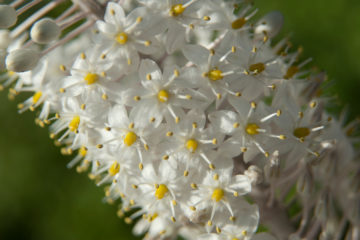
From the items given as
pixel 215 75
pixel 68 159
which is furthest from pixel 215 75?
pixel 68 159

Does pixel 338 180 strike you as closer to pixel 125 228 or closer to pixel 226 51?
pixel 226 51

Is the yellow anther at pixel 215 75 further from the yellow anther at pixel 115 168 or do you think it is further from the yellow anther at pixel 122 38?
the yellow anther at pixel 115 168

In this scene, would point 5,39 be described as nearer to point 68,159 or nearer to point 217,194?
point 217,194

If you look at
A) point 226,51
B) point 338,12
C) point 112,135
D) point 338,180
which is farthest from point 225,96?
point 338,12

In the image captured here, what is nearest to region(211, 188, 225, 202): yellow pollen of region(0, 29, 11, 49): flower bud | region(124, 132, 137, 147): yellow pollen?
region(124, 132, 137, 147): yellow pollen

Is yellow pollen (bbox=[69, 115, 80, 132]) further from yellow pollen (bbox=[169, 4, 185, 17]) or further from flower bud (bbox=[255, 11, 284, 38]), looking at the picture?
flower bud (bbox=[255, 11, 284, 38])

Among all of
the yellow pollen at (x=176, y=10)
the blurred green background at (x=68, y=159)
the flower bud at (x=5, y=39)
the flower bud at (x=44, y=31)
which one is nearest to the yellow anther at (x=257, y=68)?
the yellow pollen at (x=176, y=10)

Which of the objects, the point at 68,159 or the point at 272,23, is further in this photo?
the point at 68,159
